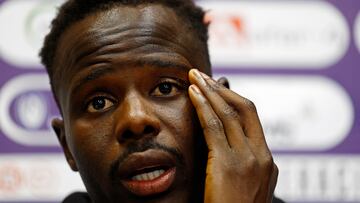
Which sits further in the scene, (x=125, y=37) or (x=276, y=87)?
(x=276, y=87)

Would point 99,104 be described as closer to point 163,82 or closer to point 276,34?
point 163,82

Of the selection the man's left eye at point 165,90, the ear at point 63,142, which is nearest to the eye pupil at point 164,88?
the man's left eye at point 165,90

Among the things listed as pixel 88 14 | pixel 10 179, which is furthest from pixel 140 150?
pixel 10 179

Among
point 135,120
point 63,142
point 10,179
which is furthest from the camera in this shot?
point 10,179

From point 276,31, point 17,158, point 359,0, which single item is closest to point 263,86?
point 276,31

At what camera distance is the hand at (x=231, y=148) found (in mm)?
979

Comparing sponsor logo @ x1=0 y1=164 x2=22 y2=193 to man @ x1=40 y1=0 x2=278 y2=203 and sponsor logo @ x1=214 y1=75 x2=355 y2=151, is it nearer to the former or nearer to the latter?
sponsor logo @ x1=214 y1=75 x2=355 y2=151

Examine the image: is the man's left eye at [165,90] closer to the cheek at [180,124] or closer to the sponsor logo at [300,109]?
the cheek at [180,124]

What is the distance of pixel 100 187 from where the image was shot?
1.01 meters

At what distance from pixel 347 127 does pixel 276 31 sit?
34 cm

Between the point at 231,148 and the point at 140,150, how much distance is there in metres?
0.14

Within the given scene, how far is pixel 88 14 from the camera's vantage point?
3.54ft

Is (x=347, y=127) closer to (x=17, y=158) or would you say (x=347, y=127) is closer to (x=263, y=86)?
(x=263, y=86)

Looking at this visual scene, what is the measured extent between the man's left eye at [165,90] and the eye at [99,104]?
7cm
